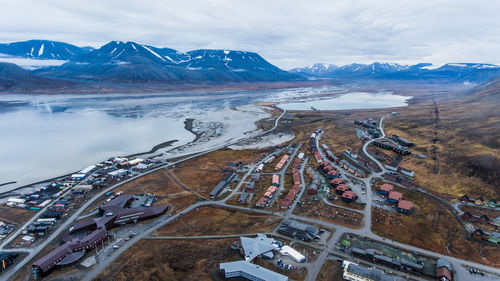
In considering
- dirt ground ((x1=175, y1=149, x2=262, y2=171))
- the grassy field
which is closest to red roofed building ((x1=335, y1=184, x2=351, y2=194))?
the grassy field

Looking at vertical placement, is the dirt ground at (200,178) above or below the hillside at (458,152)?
below

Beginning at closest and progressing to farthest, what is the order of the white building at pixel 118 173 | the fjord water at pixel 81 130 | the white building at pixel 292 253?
the white building at pixel 292 253, the white building at pixel 118 173, the fjord water at pixel 81 130

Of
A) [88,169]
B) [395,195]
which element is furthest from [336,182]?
[88,169]

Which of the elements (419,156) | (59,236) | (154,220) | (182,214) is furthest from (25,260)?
(419,156)

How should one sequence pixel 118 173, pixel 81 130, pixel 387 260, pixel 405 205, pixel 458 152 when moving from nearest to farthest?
1. pixel 387 260
2. pixel 405 205
3. pixel 118 173
4. pixel 458 152
5. pixel 81 130

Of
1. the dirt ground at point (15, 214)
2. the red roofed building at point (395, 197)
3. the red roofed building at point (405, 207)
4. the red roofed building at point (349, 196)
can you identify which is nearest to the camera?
the dirt ground at point (15, 214)

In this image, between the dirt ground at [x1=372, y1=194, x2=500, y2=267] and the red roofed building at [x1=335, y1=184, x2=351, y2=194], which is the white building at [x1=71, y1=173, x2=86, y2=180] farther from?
the dirt ground at [x1=372, y1=194, x2=500, y2=267]

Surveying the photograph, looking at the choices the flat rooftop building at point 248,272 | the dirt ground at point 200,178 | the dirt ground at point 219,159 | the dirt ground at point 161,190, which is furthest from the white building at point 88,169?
the flat rooftop building at point 248,272

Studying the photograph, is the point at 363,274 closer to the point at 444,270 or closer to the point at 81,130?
the point at 444,270

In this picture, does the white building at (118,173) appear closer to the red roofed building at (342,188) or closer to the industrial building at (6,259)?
the industrial building at (6,259)
